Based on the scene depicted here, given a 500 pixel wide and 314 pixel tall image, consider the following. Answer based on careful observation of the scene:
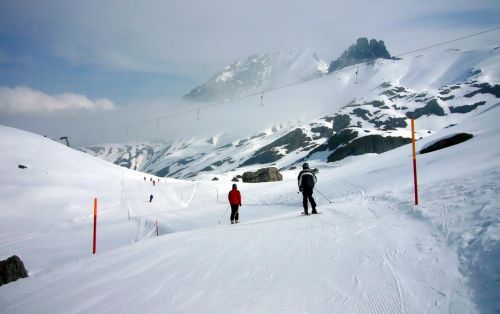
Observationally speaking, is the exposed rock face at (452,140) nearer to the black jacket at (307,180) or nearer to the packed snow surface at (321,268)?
the packed snow surface at (321,268)

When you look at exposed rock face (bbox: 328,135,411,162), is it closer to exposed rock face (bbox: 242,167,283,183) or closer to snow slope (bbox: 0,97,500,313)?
exposed rock face (bbox: 242,167,283,183)

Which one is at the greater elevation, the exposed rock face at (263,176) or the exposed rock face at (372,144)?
the exposed rock face at (372,144)

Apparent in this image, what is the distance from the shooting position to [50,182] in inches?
1640

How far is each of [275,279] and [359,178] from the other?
71.1ft

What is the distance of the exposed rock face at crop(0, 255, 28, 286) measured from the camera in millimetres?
10316

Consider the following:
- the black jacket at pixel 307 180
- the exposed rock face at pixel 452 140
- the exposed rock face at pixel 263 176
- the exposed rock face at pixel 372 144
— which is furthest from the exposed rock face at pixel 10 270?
the exposed rock face at pixel 372 144

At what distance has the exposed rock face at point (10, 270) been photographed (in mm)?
10316

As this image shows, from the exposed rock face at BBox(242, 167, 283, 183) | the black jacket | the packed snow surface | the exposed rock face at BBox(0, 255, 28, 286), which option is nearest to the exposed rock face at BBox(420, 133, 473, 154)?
the packed snow surface

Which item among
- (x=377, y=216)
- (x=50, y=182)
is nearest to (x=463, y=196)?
(x=377, y=216)

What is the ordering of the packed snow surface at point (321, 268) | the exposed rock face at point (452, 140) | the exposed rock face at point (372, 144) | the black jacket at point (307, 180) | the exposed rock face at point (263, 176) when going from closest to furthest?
the packed snow surface at point (321, 268), the black jacket at point (307, 180), the exposed rock face at point (452, 140), the exposed rock face at point (263, 176), the exposed rock face at point (372, 144)

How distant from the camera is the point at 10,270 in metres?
10.5

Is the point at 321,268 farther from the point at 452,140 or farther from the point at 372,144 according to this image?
the point at 372,144

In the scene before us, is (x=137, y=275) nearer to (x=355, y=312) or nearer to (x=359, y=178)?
(x=355, y=312)

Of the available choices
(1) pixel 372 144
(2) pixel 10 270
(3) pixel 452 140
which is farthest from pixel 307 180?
(1) pixel 372 144
